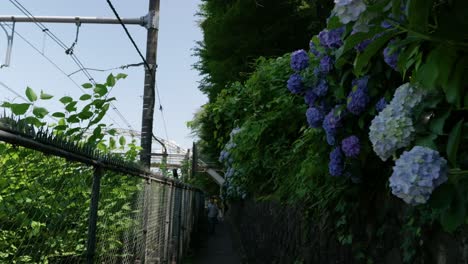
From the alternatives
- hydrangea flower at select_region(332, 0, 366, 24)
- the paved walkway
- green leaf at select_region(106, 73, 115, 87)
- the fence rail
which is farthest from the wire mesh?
the paved walkway

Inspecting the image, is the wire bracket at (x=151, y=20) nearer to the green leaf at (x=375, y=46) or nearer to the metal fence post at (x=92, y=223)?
the metal fence post at (x=92, y=223)

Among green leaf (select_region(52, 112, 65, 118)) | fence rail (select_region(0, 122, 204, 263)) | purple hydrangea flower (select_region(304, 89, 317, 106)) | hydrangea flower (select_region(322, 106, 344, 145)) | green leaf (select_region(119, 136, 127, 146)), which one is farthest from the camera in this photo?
green leaf (select_region(119, 136, 127, 146))

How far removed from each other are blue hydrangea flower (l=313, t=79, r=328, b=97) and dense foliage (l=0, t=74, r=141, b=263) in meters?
1.58

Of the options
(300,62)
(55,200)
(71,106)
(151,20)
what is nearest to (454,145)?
(55,200)

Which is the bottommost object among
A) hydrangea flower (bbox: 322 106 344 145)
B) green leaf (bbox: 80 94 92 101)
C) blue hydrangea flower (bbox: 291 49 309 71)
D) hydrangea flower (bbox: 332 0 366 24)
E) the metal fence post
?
the metal fence post

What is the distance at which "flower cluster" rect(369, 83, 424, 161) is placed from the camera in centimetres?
186

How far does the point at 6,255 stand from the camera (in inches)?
88.0

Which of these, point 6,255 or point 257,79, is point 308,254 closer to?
point 6,255

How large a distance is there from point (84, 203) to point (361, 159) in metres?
1.88

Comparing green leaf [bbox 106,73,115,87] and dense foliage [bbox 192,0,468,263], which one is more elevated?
green leaf [bbox 106,73,115,87]

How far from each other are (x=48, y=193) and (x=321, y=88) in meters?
1.87

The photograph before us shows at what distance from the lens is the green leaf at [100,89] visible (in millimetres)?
3577

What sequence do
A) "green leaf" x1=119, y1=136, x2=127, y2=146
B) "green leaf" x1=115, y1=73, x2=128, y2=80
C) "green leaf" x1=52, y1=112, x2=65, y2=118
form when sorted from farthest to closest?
"green leaf" x1=119, y1=136, x2=127, y2=146, "green leaf" x1=115, y1=73, x2=128, y2=80, "green leaf" x1=52, y1=112, x2=65, y2=118

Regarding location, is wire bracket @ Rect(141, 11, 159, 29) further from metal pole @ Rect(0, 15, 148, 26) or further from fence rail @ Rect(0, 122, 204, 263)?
fence rail @ Rect(0, 122, 204, 263)
